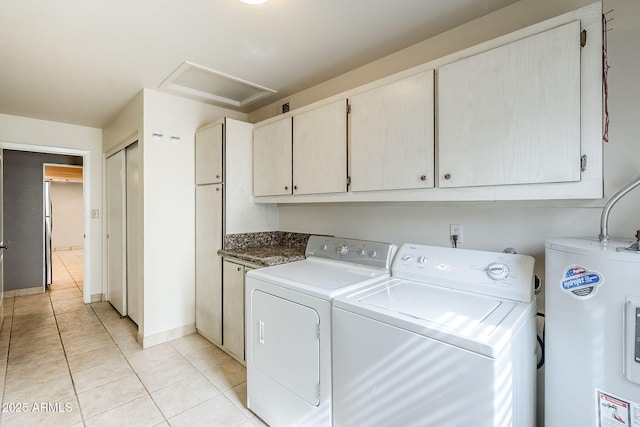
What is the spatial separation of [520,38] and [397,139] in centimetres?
71

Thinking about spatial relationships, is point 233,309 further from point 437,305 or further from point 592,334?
point 592,334

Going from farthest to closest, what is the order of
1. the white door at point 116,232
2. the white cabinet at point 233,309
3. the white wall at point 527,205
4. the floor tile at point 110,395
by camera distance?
the white door at point 116,232
the white cabinet at point 233,309
the floor tile at point 110,395
the white wall at point 527,205

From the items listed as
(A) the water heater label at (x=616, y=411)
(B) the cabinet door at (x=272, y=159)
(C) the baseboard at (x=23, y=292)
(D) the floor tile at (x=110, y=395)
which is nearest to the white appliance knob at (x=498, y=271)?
(A) the water heater label at (x=616, y=411)

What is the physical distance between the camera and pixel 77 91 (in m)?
2.81

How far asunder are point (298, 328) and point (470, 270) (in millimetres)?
942

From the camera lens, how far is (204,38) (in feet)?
6.43

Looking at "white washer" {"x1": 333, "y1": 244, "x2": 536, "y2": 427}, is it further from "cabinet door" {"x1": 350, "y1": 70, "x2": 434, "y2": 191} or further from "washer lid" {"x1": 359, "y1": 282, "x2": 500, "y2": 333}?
"cabinet door" {"x1": 350, "y1": 70, "x2": 434, "y2": 191}

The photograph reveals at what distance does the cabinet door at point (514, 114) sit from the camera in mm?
1224

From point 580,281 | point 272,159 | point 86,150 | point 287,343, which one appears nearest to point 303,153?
point 272,159

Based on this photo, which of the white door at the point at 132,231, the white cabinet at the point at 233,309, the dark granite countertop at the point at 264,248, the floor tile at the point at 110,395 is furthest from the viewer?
the white door at the point at 132,231

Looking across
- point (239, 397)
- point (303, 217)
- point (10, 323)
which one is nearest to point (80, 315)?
point (10, 323)

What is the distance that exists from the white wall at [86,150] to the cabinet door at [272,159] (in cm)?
276

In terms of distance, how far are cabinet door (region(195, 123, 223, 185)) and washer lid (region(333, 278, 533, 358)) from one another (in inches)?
72.9

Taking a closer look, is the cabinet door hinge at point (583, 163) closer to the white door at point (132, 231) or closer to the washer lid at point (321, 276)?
the washer lid at point (321, 276)
